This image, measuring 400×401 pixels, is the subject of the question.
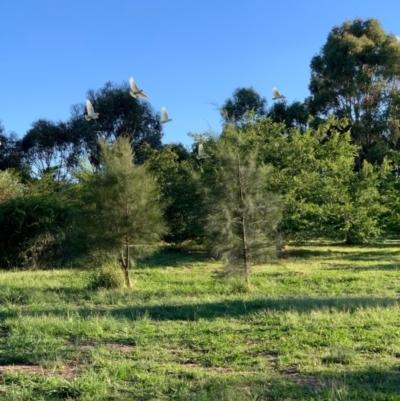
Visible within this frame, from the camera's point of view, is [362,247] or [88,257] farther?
[362,247]

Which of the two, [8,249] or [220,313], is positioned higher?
[8,249]

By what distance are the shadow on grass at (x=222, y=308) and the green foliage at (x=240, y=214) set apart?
9.76 ft

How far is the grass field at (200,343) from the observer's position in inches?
192

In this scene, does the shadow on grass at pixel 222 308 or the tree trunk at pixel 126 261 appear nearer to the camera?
the shadow on grass at pixel 222 308

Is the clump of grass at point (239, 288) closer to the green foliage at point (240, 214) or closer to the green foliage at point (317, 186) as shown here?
the green foliage at point (240, 214)

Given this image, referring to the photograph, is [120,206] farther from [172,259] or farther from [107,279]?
[172,259]

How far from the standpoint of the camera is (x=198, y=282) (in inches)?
606

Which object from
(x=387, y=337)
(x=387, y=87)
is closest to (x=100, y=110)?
(x=387, y=87)

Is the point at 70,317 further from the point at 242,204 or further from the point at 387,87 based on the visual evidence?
the point at 387,87

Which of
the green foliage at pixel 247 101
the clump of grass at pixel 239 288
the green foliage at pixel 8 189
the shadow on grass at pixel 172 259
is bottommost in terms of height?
the clump of grass at pixel 239 288

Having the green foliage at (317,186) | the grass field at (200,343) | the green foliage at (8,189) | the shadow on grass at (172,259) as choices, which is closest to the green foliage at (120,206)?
the grass field at (200,343)

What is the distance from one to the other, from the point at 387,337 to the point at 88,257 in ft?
33.2

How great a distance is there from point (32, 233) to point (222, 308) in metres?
13.8

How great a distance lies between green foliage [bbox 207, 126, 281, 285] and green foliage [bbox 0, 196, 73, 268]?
31.5 ft
